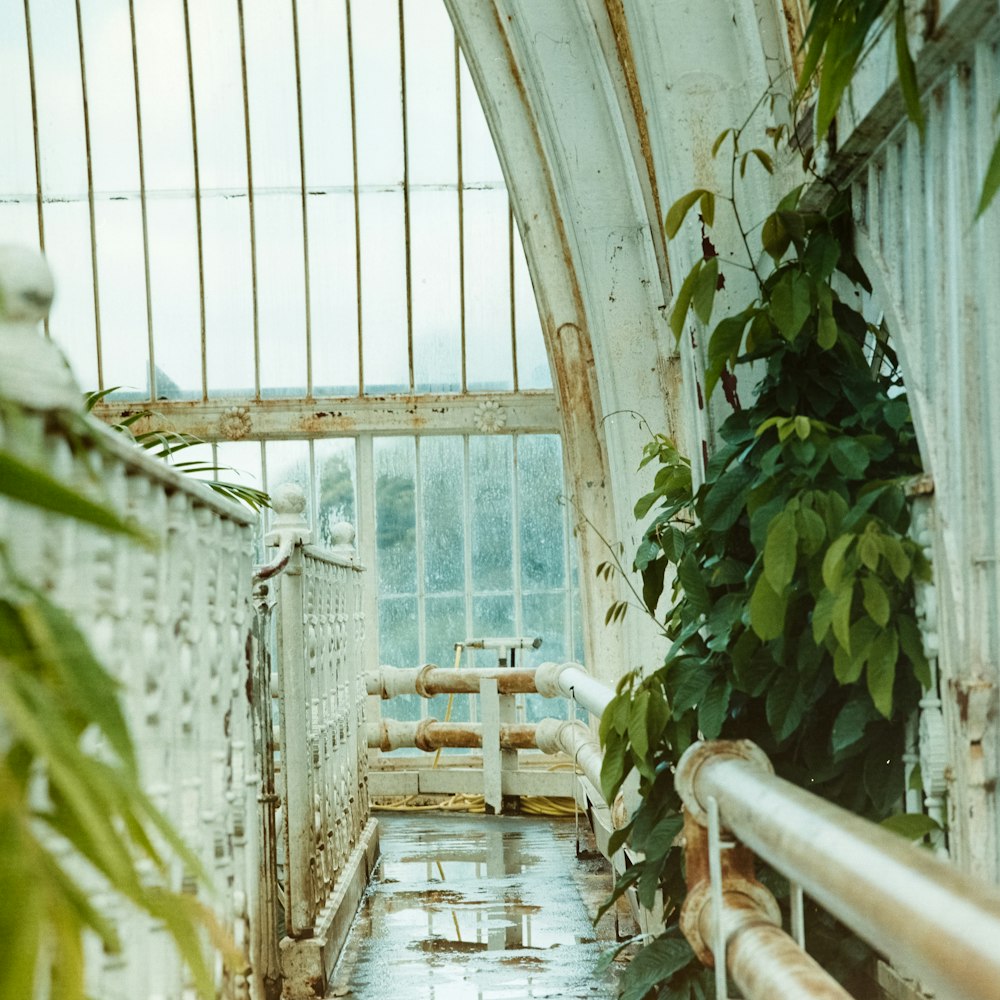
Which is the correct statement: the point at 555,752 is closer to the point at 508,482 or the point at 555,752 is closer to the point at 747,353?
the point at 508,482

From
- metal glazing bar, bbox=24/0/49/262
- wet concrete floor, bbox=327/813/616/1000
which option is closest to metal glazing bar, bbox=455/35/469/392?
metal glazing bar, bbox=24/0/49/262

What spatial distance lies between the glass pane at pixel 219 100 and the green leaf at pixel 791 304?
20.6 feet

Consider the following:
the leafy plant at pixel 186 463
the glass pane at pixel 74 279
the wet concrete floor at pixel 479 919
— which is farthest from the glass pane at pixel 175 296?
the wet concrete floor at pixel 479 919

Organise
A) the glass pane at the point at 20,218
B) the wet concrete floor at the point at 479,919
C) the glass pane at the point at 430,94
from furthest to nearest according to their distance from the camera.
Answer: the glass pane at the point at 20,218, the glass pane at the point at 430,94, the wet concrete floor at the point at 479,919

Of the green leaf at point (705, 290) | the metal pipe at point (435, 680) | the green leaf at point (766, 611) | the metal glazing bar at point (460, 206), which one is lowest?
the metal pipe at point (435, 680)

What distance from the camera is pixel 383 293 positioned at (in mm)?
8070

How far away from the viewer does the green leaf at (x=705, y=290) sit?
2324mm

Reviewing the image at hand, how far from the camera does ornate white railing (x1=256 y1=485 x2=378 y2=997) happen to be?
12.5 ft

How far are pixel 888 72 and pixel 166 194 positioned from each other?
6.85 m


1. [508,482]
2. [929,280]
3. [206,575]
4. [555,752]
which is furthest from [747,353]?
[508,482]

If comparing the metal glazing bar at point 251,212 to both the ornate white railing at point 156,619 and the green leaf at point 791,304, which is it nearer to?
the ornate white railing at point 156,619

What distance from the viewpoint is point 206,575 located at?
2.03 m

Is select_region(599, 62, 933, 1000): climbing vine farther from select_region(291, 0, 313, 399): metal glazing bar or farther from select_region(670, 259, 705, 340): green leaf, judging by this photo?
select_region(291, 0, 313, 399): metal glazing bar

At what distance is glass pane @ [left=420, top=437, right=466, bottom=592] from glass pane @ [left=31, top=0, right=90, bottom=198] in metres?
2.77
